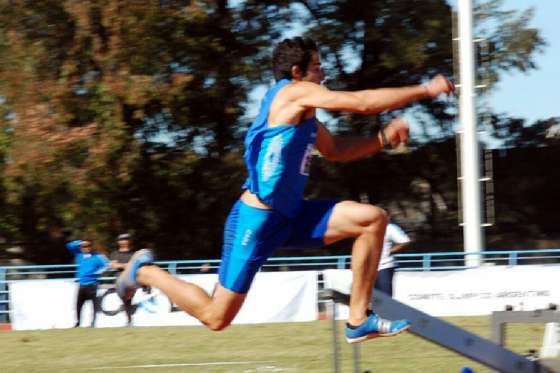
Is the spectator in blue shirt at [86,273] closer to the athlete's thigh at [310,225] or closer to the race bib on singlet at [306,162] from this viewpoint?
the athlete's thigh at [310,225]

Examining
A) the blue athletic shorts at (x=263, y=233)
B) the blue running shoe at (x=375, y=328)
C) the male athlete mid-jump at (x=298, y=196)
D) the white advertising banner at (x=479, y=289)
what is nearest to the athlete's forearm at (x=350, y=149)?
the male athlete mid-jump at (x=298, y=196)

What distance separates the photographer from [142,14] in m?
24.0

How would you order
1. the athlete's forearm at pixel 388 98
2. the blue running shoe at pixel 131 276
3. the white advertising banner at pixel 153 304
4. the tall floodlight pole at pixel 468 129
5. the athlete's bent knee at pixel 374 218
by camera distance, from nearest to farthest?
the athlete's forearm at pixel 388 98, the athlete's bent knee at pixel 374 218, the blue running shoe at pixel 131 276, the white advertising banner at pixel 153 304, the tall floodlight pole at pixel 468 129

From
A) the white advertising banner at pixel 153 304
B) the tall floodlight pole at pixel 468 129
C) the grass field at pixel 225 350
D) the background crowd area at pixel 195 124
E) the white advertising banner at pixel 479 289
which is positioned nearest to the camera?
the grass field at pixel 225 350

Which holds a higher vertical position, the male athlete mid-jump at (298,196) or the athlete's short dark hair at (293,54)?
the athlete's short dark hair at (293,54)

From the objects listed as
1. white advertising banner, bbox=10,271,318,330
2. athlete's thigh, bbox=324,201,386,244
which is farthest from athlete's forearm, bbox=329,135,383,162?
white advertising banner, bbox=10,271,318,330

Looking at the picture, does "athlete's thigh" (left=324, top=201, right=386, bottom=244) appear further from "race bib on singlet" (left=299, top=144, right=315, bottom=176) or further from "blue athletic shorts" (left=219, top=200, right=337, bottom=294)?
"race bib on singlet" (left=299, top=144, right=315, bottom=176)

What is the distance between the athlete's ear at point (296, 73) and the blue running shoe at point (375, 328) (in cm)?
151

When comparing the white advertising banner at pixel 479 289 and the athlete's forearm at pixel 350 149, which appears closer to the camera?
the athlete's forearm at pixel 350 149

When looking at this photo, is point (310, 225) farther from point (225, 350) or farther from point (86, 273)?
point (86, 273)

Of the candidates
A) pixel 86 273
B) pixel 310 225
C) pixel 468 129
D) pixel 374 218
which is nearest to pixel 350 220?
pixel 374 218

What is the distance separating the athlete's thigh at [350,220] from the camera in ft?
21.7

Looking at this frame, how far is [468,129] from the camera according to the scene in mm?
19656

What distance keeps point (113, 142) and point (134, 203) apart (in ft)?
9.29
